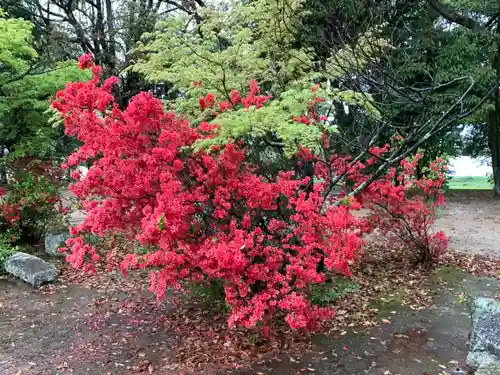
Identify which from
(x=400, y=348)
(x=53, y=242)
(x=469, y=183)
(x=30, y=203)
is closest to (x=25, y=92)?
(x=30, y=203)

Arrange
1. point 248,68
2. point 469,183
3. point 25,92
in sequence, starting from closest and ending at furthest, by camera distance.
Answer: point 248,68 < point 25,92 < point 469,183

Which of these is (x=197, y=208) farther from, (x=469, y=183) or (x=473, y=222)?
(x=469, y=183)

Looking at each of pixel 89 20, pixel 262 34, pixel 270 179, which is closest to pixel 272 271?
pixel 270 179

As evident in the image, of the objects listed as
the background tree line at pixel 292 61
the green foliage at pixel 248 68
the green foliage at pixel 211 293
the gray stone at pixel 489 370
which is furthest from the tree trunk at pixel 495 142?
the gray stone at pixel 489 370

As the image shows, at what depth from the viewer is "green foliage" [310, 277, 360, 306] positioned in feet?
18.0

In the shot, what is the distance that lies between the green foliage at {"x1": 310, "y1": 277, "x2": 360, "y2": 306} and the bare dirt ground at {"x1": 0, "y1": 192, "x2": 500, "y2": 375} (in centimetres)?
66

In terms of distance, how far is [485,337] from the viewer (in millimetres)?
3848

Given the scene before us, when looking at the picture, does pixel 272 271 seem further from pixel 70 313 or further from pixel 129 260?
pixel 70 313

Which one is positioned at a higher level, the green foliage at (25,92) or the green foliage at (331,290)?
the green foliage at (25,92)

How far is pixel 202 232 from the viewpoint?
4602 mm

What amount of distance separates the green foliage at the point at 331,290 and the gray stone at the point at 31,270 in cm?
423

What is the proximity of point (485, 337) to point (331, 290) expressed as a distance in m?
2.17

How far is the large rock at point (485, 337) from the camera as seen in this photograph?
12.3 feet

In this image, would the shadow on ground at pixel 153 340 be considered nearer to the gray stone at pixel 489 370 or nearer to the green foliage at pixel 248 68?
the gray stone at pixel 489 370
